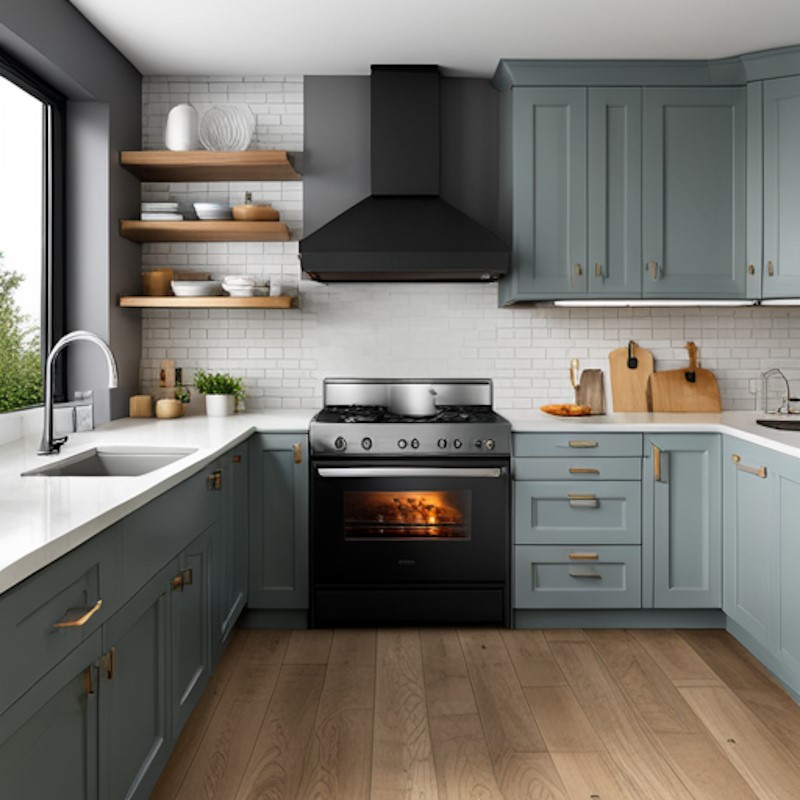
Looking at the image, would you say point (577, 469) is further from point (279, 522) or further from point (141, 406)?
point (141, 406)

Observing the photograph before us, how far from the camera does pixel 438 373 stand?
164 inches

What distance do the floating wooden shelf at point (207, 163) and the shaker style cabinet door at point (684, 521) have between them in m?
2.17

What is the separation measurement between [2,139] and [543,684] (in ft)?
9.81

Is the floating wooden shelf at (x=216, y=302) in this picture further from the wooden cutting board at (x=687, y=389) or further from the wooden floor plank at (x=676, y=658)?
the wooden floor plank at (x=676, y=658)

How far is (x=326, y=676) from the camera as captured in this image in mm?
3066

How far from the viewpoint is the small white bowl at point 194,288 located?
386cm

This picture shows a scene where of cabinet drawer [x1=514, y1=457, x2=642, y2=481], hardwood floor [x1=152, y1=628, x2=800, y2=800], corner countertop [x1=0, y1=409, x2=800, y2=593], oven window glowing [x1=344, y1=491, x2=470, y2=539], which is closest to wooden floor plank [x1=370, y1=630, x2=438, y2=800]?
hardwood floor [x1=152, y1=628, x2=800, y2=800]

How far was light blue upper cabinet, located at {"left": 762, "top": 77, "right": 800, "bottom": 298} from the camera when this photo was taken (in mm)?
3674

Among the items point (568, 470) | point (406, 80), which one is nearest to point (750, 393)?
point (568, 470)

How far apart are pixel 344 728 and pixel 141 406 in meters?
1.99

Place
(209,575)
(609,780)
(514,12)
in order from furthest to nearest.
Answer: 1. (514,12)
2. (209,575)
3. (609,780)

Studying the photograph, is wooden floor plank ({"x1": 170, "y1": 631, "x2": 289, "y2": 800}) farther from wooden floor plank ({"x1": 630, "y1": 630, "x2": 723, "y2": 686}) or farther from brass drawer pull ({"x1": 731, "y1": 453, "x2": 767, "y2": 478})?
brass drawer pull ({"x1": 731, "y1": 453, "x2": 767, "y2": 478})

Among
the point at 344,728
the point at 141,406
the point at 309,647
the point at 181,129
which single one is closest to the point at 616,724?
the point at 344,728

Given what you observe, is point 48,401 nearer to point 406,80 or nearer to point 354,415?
point 354,415
